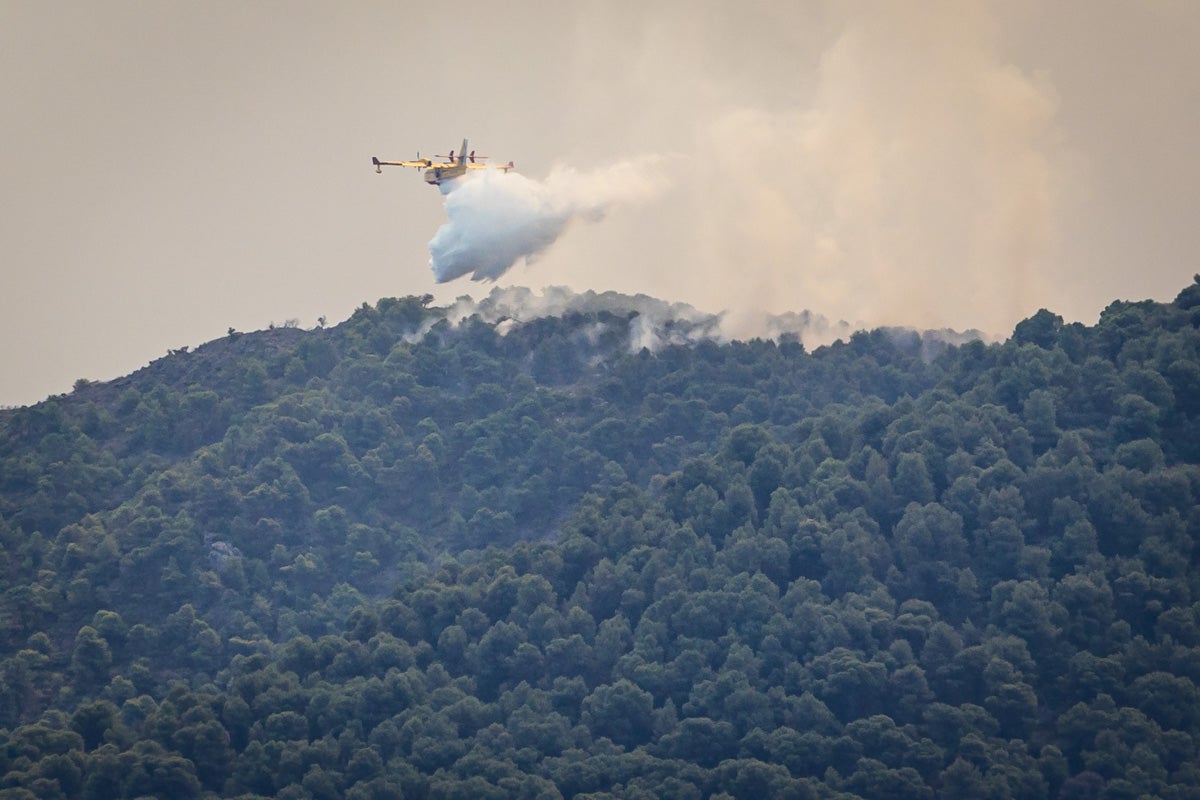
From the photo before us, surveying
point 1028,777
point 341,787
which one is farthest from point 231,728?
point 1028,777

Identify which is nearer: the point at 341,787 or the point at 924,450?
the point at 341,787

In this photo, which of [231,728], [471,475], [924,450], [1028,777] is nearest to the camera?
[1028,777]

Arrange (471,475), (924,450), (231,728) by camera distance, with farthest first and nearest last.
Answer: (471,475), (924,450), (231,728)

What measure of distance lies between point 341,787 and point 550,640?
12.9 metres

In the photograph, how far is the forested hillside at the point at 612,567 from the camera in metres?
112

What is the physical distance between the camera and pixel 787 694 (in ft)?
379

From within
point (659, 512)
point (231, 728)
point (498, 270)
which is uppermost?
point (498, 270)

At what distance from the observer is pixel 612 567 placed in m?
126

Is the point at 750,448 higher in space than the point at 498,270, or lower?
lower

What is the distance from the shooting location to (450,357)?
15638 cm

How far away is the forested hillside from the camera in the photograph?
112438mm

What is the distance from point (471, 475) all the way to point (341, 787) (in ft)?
121

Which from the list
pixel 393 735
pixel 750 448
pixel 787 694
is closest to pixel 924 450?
pixel 750 448

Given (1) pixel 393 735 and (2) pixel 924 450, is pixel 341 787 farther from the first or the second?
(2) pixel 924 450
